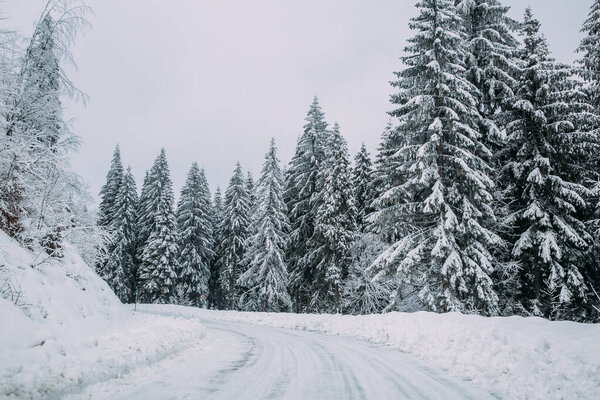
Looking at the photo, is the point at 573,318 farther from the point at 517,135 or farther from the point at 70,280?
the point at 70,280

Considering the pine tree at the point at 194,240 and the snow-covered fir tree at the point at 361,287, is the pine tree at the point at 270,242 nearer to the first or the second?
the snow-covered fir tree at the point at 361,287

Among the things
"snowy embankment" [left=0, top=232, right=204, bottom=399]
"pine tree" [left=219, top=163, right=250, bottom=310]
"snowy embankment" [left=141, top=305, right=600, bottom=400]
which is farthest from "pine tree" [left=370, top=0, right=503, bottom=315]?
"pine tree" [left=219, top=163, right=250, bottom=310]

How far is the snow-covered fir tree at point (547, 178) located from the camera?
17.2 metres

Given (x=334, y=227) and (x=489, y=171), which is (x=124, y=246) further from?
(x=489, y=171)

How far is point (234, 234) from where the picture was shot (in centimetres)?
4250

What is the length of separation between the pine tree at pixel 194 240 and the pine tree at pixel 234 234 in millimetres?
2500

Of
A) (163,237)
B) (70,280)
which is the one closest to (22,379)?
(70,280)

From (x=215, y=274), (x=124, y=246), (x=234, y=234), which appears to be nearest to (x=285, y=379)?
(x=234, y=234)

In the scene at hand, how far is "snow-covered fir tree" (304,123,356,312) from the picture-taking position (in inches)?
1148

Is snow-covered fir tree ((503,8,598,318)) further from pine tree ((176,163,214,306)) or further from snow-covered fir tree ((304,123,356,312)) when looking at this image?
pine tree ((176,163,214,306))

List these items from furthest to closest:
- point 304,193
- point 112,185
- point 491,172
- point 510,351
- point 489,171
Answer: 1. point 112,185
2. point 304,193
3. point 491,172
4. point 489,171
5. point 510,351

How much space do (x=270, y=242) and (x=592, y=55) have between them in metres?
24.8

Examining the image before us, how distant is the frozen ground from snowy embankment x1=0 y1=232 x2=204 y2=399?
25 millimetres

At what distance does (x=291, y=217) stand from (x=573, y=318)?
24665 millimetres
